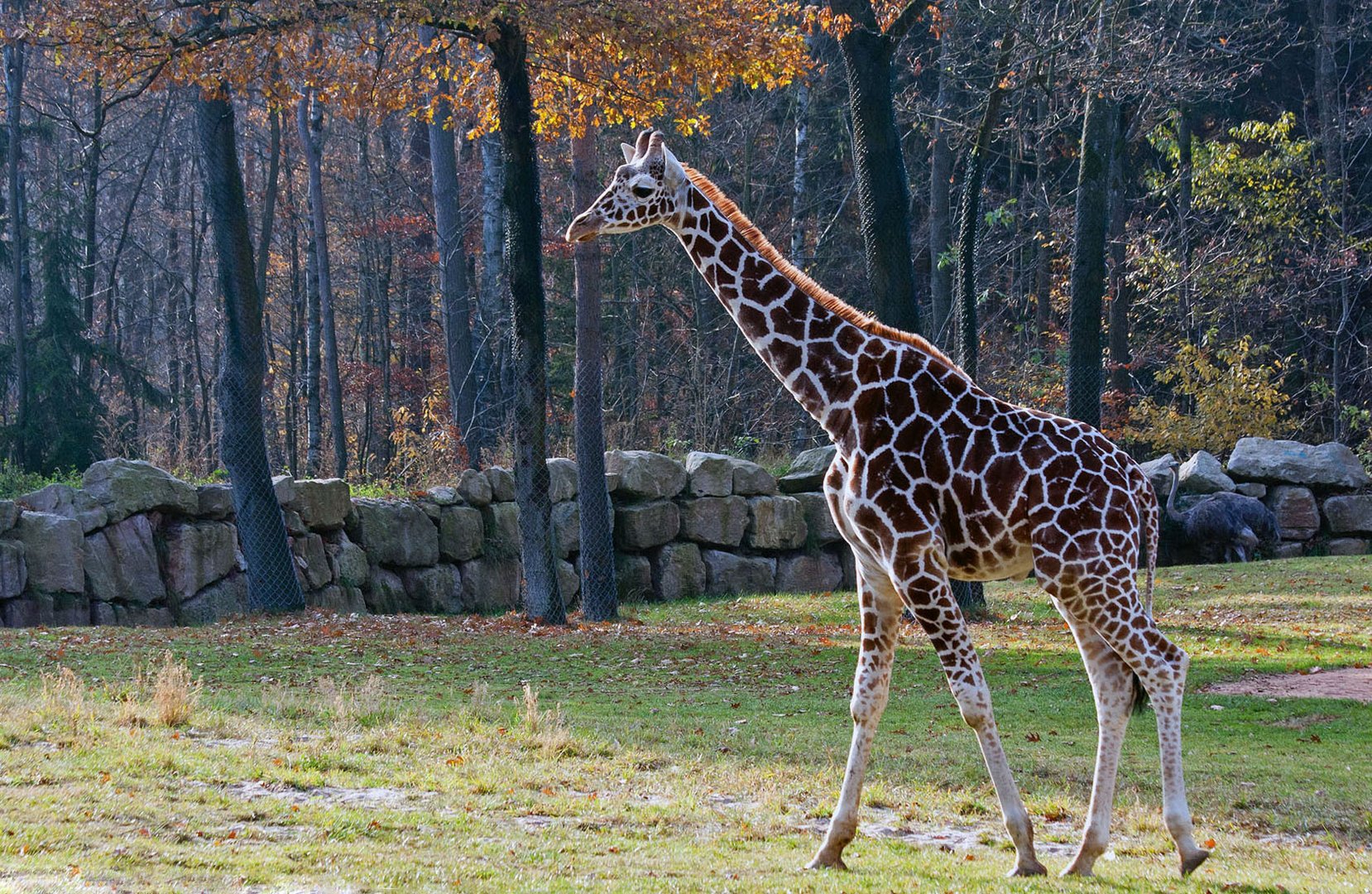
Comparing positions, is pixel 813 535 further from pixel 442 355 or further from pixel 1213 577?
pixel 442 355

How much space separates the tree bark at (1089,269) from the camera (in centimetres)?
1814

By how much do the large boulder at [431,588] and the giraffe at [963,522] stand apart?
1354 centimetres

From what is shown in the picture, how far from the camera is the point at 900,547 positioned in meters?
6.24

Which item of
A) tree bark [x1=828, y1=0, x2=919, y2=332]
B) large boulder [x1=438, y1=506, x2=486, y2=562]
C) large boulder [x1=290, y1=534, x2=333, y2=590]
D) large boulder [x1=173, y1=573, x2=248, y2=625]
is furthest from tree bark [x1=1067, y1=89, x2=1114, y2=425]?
large boulder [x1=173, y1=573, x2=248, y2=625]

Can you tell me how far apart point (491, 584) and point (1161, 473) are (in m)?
12.1

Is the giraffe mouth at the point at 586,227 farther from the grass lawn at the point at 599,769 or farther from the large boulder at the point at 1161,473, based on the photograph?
the large boulder at the point at 1161,473

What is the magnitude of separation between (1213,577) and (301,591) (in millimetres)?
13649

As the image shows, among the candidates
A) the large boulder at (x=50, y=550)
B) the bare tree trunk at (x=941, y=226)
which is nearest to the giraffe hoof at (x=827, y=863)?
the large boulder at (x=50, y=550)

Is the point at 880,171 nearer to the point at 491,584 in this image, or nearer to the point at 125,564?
the point at 491,584

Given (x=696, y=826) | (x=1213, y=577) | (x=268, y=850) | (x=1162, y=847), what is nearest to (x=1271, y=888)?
(x=1162, y=847)

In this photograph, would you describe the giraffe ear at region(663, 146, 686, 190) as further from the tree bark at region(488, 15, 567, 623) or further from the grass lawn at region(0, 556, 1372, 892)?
the tree bark at region(488, 15, 567, 623)

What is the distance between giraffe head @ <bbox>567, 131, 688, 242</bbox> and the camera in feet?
23.6

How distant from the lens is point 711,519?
21.8 m

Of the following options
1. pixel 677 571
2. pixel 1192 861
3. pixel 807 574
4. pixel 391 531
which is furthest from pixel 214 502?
pixel 1192 861
